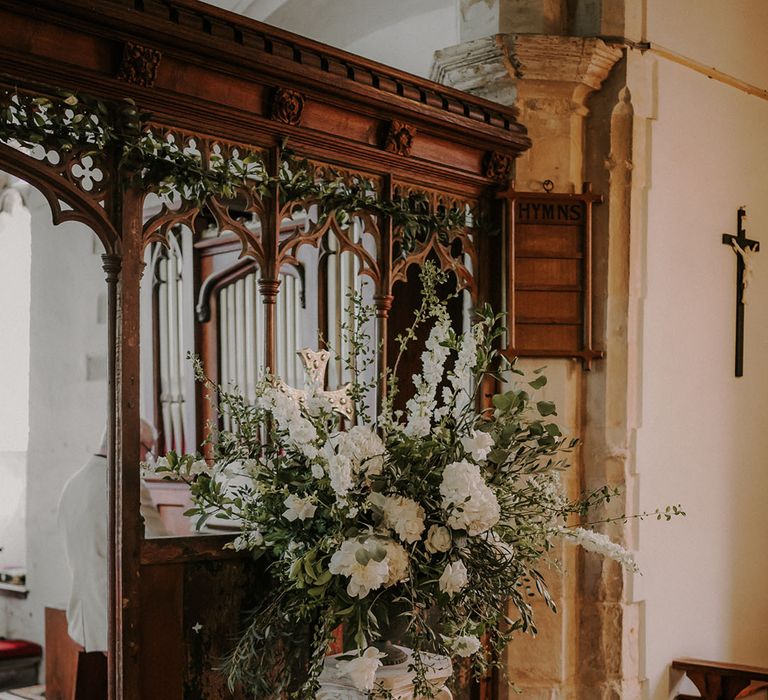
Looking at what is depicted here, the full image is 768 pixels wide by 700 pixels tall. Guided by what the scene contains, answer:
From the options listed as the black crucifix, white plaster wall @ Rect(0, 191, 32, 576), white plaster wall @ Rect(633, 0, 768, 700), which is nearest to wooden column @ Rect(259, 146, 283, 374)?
white plaster wall @ Rect(633, 0, 768, 700)

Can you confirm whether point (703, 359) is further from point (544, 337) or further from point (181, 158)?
point (181, 158)

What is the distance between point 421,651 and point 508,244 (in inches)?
74.2

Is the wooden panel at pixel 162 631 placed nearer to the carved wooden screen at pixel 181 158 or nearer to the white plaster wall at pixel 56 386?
the carved wooden screen at pixel 181 158

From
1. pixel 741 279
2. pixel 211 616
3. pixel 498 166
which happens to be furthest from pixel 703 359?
pixel 211 616

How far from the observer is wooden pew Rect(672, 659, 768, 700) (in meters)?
4.60

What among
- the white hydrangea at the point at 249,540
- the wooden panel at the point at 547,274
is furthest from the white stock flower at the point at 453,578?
the wooden panel at the point at 547,274

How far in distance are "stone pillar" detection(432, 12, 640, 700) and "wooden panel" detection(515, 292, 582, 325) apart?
10 centimetres

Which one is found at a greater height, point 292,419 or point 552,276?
point 552,276

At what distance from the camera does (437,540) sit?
113 inches

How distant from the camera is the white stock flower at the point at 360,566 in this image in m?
2.74

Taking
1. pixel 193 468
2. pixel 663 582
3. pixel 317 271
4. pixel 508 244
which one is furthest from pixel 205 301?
pixel 193 468

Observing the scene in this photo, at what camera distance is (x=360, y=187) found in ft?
12.7

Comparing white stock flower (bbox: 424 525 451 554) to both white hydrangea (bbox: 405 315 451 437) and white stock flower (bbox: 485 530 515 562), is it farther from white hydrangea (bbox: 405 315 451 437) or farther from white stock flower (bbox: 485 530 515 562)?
white hydrangea (bbox: 405 315 451 437)

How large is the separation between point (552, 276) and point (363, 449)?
1788 millimetres
